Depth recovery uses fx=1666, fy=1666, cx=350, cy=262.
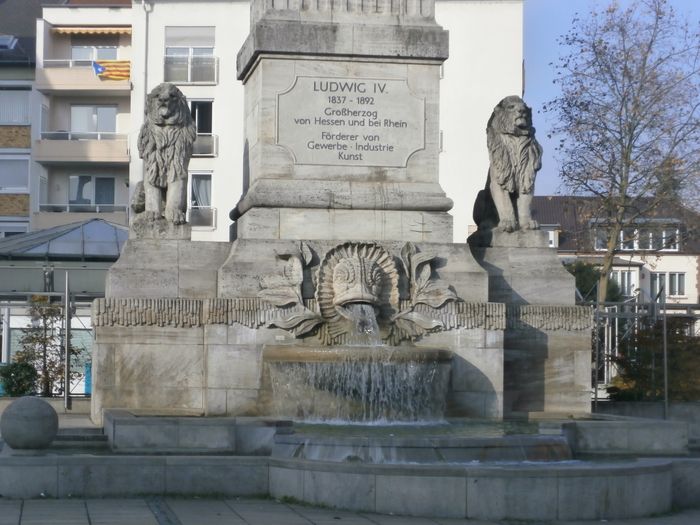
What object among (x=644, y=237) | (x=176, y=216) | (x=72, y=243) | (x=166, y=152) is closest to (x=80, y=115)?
(x=72, y=243)

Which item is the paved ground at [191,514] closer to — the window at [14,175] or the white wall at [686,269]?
the window at [14,175]

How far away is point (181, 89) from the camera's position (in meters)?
65.2

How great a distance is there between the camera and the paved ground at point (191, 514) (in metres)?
15.9

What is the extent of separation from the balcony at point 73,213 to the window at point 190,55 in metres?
6.22

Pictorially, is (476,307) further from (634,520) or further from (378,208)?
(634,520)

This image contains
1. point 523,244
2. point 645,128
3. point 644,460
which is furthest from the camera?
point 645,128

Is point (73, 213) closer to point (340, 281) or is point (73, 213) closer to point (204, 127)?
point (204, 127)

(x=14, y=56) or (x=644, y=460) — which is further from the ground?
(x=14, y=56)

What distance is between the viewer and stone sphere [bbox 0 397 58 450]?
57.5 feet

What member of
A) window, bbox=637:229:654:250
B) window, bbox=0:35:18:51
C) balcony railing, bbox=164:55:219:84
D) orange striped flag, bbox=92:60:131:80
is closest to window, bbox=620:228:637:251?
window, bbox=637:229:654:250

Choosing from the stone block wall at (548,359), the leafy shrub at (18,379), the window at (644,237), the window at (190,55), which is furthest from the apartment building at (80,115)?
the stone block wall at (548,359)

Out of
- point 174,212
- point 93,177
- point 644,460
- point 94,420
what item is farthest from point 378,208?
point 93,177

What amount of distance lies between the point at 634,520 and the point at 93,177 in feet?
182

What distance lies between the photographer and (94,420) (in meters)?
22.5
